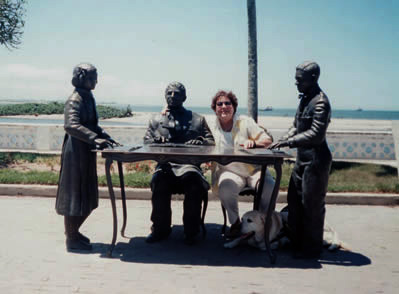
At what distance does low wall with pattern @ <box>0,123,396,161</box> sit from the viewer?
969 cm

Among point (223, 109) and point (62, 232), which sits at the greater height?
point (223, 109)

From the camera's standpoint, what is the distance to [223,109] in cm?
Result: 494

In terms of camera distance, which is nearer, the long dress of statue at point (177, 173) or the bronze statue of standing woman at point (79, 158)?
the bronze statue of standing woman at point (79, 158)

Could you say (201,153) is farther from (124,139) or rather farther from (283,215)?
(124,139)

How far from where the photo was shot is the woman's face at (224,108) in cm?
493

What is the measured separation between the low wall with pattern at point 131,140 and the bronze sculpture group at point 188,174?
5651 mm

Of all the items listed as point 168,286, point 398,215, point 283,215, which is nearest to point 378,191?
point 398,215

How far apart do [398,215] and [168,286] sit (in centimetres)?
412

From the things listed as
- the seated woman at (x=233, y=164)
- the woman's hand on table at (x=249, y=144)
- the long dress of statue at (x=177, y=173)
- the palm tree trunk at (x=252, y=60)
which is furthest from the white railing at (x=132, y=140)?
the woman's hand on table at (x=249, y=144)

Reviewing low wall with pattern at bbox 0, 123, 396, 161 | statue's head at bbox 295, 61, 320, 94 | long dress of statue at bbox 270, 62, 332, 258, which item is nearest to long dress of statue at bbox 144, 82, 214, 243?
long dress of statue at bbox 270, 62, 332, 258

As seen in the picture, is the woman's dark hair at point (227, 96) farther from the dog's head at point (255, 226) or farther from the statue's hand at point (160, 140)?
the dog's head at point (255, 226)

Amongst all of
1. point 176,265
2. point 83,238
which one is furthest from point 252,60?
point 176,265

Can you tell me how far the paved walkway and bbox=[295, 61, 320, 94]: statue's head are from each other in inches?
72.0

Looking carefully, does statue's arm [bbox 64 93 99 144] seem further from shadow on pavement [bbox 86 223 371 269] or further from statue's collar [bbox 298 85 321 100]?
statue's collar [bbox 298 85 321 100]
